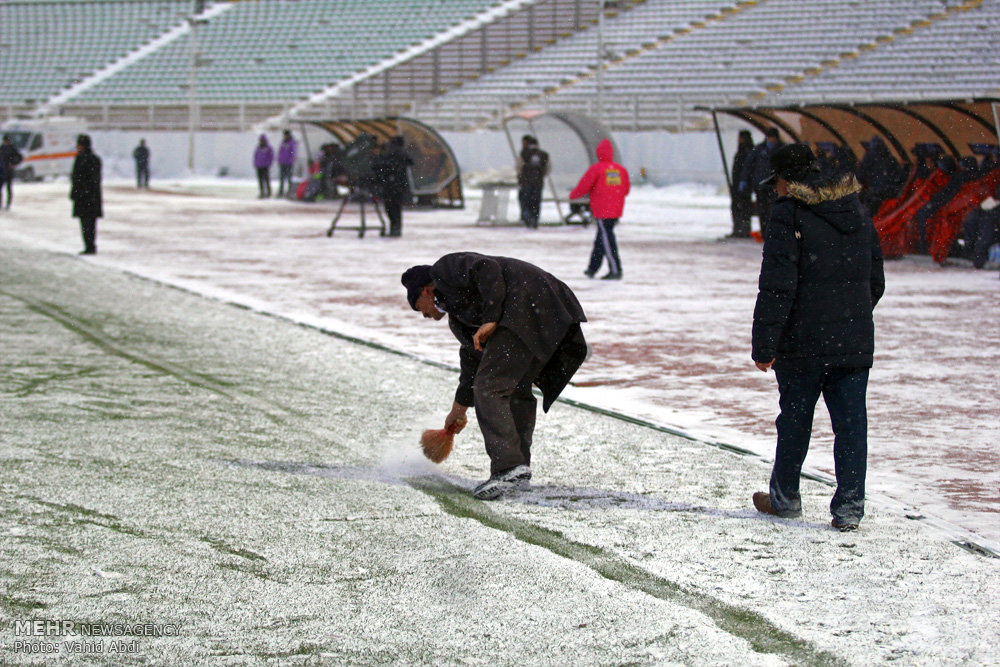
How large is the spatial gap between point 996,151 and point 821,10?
25832 millimetres

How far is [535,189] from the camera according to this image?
920 inches

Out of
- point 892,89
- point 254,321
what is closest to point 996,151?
point 254,321

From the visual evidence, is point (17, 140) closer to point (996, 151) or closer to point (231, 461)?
point (996, 151)

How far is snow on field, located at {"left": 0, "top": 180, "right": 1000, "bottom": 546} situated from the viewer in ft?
22.2

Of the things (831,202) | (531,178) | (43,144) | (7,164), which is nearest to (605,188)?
(531,178)

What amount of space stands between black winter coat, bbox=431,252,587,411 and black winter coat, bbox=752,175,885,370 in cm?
85

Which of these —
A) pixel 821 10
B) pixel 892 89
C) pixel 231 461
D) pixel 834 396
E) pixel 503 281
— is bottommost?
pixel 231 461

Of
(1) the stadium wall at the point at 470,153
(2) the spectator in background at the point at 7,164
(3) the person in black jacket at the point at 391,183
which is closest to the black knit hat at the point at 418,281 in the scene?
(3) the person in black jacket at the point at 391,183

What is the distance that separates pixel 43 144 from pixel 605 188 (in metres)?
32.0

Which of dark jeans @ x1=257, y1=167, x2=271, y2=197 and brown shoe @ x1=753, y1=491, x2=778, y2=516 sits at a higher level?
dark jeans @ x1=257, y1=167, x2=271, y2=197

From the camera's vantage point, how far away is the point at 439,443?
5.85 m

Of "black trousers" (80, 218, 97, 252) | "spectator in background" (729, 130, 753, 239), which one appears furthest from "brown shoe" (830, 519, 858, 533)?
"spectator in background" (729, 130, 753, 239)

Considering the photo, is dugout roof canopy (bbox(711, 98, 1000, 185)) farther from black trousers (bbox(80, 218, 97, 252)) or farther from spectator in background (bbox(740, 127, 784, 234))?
black trousers (bbox(80, 218, 97, 252))

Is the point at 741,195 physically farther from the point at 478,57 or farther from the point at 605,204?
the point at 478,57
